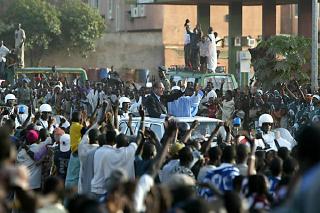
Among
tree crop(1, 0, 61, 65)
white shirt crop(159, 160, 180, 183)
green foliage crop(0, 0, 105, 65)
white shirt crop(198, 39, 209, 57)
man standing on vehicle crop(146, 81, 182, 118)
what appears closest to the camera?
Result: white shirt crop(159, 160, 180, 183)

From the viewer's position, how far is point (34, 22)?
49.3 metres

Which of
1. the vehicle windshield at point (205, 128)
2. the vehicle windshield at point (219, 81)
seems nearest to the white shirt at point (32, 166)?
the vehicle windshield at point (205, 128)

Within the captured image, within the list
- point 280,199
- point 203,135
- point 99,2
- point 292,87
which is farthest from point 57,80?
point 99,2

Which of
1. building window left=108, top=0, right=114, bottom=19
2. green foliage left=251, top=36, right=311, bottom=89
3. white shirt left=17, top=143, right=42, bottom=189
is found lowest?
white shirt left=17, top=143, right=42, bottom=189

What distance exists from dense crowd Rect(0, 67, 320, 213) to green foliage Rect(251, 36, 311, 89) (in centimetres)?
163

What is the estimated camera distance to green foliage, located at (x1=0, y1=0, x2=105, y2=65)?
48.8m

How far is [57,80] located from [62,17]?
66.3 feet

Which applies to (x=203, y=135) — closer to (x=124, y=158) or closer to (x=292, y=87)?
(x=124, y=158)

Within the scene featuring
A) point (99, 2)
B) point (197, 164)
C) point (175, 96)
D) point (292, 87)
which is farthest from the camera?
point (99, 2)

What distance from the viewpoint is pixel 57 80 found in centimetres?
3102

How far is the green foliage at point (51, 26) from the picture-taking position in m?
48.8

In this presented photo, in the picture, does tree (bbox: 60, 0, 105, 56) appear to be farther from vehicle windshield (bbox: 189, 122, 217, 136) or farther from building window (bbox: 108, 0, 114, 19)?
vehicle windshield (bbox: 189, 122, 217, 136)

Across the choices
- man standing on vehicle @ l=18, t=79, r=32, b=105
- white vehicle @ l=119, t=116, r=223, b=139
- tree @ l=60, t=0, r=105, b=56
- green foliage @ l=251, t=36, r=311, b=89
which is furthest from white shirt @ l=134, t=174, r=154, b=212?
tree @ l=60, t=0, r=105, b=56

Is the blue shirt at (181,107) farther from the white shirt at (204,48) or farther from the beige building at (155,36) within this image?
the beige building at (155,36)
